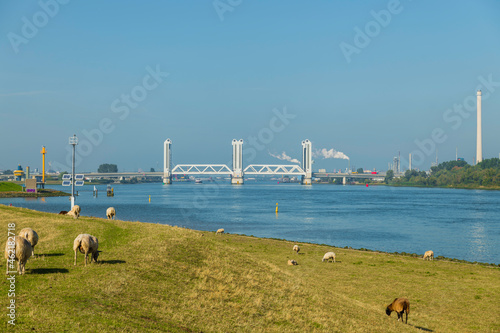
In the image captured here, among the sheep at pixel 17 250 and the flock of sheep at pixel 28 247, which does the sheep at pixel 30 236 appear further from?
the sheep at pixel 17 250

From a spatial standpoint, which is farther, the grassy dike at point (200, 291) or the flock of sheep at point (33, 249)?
the flock of sheep at point (33, 249)

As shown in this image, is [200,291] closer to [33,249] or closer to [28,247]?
[28,247]

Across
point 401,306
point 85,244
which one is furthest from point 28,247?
point 401,306

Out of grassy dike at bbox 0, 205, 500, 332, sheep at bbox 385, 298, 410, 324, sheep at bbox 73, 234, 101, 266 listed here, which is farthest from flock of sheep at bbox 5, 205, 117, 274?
sheep at bbox 385, 298, 410, 324

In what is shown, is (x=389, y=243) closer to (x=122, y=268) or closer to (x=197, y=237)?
(x=197, y=237)

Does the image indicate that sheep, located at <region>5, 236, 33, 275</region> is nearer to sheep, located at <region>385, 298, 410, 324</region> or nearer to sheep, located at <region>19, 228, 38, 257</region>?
sheep, located at <region>19, 228, 38, 257</region>

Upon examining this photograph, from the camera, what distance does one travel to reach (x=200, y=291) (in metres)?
20.1

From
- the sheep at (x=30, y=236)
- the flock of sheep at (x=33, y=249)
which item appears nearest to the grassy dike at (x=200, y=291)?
the flock of sheep at (x=33, y=249)

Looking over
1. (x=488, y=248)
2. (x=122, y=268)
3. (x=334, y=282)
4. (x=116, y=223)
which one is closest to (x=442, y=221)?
(x=488, y=248)

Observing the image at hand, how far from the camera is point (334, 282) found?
2962 cm

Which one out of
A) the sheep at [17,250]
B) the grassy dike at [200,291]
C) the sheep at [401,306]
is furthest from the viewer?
the sheep at [401,306]

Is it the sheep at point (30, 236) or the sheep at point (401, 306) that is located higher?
the sheep at point (30, 236)

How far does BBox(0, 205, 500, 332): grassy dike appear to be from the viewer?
627 inches

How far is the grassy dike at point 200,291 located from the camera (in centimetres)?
1594
